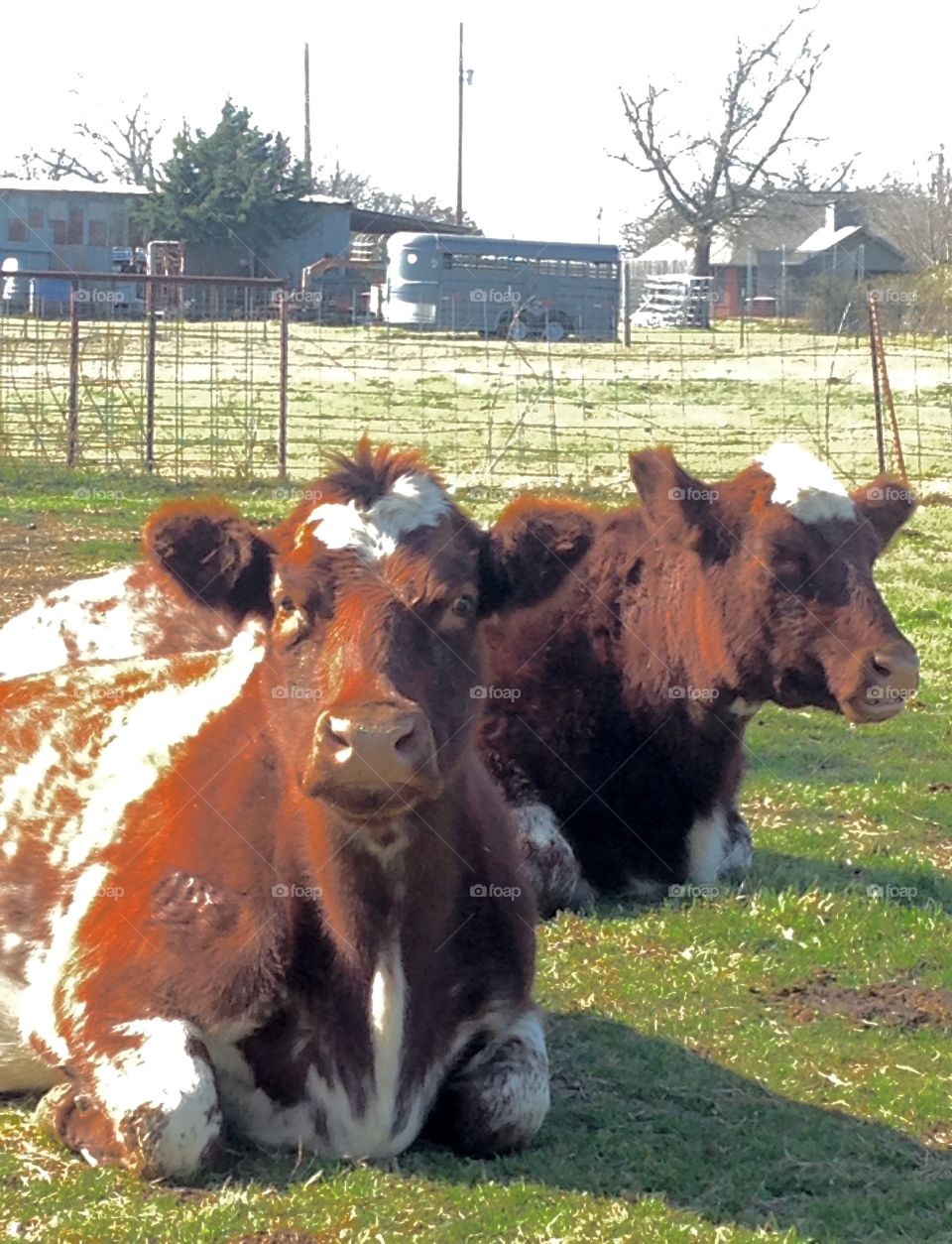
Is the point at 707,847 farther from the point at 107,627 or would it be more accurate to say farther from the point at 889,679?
the point at 107,627

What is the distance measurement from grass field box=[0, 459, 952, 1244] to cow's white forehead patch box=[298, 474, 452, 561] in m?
1.64

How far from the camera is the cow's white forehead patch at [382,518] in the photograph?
4.98 metres

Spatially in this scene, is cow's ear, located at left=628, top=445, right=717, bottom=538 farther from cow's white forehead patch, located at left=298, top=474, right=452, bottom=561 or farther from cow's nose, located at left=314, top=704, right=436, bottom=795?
cow's nose, located at left=314, top=704, right=436, bottom=795

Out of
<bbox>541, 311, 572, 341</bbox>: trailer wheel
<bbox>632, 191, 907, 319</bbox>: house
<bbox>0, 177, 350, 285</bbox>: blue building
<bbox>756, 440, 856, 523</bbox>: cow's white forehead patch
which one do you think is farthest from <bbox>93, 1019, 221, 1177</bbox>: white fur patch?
<bbox>632, 191, 907, 319</bbox>: house

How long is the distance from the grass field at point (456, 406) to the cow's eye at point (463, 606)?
13.9m

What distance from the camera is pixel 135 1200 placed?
15.0 feet

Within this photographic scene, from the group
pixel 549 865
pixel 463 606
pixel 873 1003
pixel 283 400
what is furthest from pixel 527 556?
pixel 283 400

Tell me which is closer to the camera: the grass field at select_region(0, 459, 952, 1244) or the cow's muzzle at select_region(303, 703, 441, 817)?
the cow's muzzle at select_region(303, 703, 441, 817)

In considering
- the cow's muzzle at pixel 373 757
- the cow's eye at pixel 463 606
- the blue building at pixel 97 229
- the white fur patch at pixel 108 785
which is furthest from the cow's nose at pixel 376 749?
the blue building at pixel 97 229

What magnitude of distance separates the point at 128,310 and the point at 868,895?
2229cm

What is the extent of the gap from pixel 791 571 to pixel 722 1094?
2.83 m

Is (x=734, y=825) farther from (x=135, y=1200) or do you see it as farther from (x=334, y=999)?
(x=135, y=1200)

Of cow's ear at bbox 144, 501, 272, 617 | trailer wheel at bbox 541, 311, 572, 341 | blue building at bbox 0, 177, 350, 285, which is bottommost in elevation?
cow's ear at bbox 144, 501, 272, 617

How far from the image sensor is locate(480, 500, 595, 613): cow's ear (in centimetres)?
528
